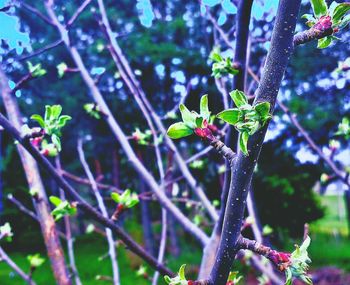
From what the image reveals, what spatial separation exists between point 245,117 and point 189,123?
0.62ft

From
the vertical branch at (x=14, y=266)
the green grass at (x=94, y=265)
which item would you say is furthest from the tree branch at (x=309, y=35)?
the green grass at (x=94, y=265)

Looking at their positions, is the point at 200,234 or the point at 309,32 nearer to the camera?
the point at 309,32

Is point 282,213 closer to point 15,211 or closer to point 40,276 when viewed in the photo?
point 40,276

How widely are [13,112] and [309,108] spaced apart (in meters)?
8.74

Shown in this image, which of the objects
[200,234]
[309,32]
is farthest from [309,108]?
[309,32]

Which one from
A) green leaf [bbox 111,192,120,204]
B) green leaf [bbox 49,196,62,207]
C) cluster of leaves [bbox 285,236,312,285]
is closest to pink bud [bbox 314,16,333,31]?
cluster of leaves [bbox 285,236,312,285]

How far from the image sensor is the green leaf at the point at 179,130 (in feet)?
2.82

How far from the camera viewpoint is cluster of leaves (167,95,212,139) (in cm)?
86

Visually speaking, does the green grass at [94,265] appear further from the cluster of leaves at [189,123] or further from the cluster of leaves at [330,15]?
the cluster of leaves at [330,15]

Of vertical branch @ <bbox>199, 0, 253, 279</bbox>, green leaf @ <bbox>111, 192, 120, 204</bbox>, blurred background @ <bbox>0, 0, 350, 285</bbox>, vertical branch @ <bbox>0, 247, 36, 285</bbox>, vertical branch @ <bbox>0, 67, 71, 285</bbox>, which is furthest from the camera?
blurred background @ <bbox>0, 0, 350, 285</bbox>

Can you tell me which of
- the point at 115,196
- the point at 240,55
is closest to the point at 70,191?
the point at 115,196

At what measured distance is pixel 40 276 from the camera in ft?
40.1

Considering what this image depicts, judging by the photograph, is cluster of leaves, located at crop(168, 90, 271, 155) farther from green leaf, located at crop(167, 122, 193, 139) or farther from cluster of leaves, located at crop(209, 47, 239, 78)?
cluster of leaves, located at crop(209, 47, 239, 78)

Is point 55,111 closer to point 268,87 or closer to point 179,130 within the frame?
point 179,130
